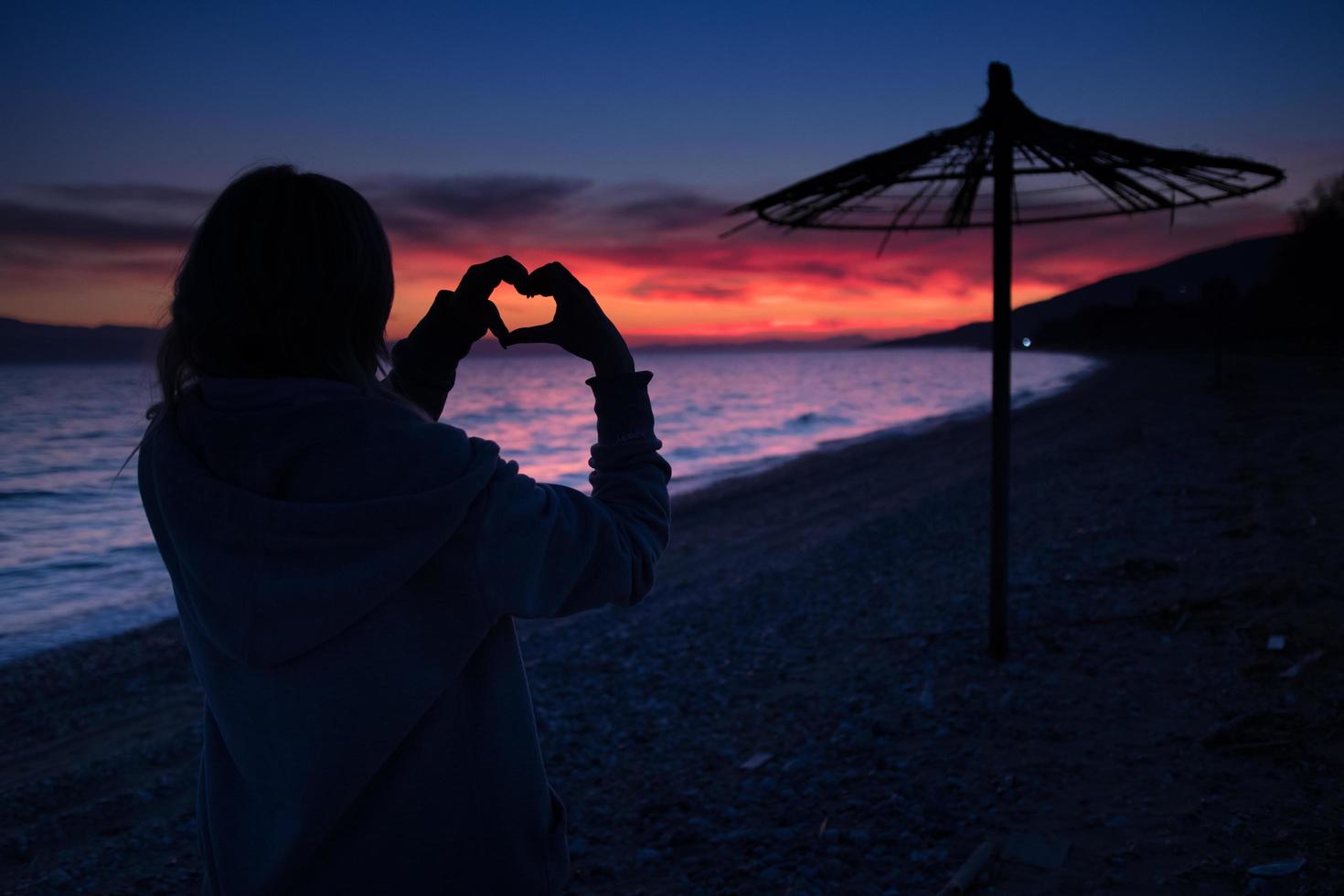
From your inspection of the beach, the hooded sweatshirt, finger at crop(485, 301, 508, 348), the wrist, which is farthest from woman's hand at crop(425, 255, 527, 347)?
the beach

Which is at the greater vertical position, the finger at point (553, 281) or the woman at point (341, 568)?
the finger at point (553, 281)

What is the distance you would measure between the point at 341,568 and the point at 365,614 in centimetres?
9

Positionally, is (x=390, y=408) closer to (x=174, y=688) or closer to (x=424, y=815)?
(x=424, y=815)

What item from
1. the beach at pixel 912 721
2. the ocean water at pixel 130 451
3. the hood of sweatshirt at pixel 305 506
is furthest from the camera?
the ocean water at pixel 130 451

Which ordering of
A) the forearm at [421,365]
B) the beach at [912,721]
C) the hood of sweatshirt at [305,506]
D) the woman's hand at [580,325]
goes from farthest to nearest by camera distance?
1. the beach at [912,721]
2. the forearm at [421,365]
3. the woman's hand at [580,325]
4. the hood of sweatshirt at [305,506]

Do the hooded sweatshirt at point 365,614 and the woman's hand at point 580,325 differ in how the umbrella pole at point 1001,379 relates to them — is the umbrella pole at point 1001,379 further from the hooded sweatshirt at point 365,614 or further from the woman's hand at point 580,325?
the hooded sweatshirt at point 365,614

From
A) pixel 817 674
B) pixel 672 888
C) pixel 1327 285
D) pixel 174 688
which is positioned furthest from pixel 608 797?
pixel 1327 285

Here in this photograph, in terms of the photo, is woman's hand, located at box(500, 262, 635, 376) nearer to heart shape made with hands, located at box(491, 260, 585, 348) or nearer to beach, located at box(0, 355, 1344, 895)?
heart shape made with hands, located at box(491, 260, 585, 348)

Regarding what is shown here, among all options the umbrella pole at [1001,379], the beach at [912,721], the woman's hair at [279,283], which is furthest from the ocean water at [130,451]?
the umbrella pole at [1001,379]

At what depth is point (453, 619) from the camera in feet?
3.65

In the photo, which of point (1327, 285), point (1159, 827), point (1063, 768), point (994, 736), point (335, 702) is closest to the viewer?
point (335, 702)

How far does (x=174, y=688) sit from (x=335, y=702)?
6.81 meters

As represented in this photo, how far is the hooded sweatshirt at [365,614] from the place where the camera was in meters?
1.03

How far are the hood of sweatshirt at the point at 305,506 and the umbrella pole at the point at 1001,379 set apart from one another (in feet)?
12.3
